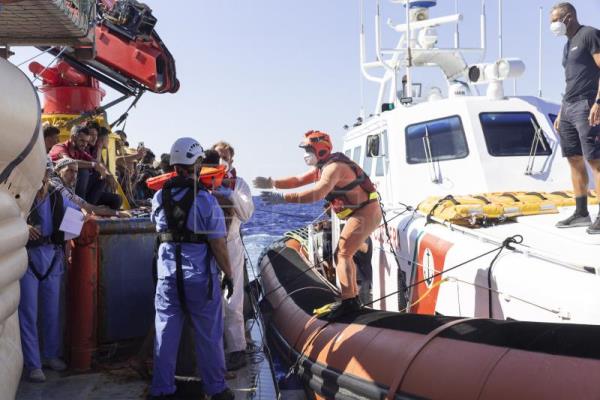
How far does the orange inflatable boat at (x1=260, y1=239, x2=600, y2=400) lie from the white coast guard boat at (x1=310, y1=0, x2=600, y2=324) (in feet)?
1.55

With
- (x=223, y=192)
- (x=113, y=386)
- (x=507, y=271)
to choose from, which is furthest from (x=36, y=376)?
(x=507, y=271)

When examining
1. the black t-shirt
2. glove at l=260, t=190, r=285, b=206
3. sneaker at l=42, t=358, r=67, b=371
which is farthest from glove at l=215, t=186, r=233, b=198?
the black t-shirt

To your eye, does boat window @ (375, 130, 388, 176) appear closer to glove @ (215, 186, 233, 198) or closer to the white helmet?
glove @ (215, 186, 233, 198)

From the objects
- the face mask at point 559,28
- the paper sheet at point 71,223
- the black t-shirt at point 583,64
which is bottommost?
the paper sheet at point 71,223

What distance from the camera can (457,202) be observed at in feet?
15.0

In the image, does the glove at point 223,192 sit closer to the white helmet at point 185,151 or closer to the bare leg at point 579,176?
the white helmet at point 185,151

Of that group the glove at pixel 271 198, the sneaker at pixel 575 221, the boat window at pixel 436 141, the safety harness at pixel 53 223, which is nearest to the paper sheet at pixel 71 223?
the safety harness at pixel 53 223

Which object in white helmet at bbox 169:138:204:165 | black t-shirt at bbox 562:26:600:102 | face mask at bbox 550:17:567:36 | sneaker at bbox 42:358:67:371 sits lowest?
sneaker at bbox 42:358:67:371

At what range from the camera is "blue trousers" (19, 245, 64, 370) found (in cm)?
342

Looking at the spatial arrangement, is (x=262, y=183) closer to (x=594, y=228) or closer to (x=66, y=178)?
(x=66, y=178)

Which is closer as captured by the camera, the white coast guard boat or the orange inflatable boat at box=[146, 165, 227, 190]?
the white coast guard boat

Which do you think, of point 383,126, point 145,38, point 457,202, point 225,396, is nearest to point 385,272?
point 457,202

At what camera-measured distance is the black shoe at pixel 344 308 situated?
4164mm

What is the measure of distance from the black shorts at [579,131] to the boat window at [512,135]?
4.77 ft
